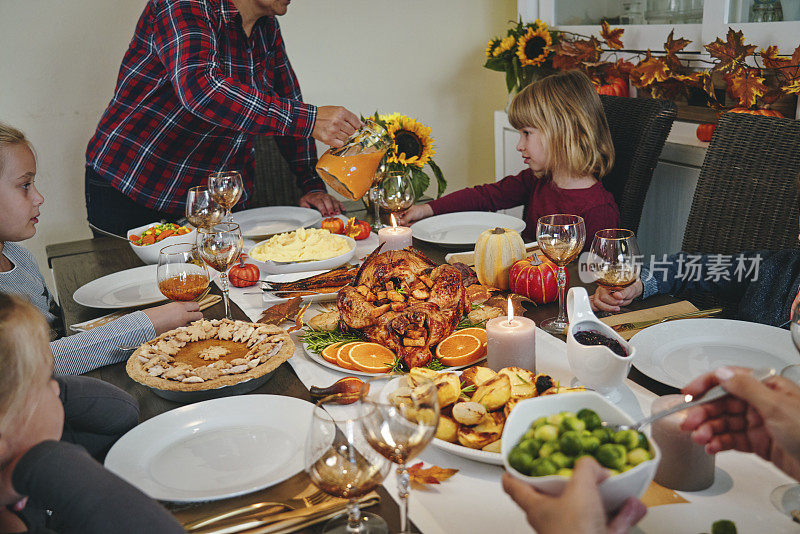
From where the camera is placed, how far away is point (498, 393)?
3.14ft

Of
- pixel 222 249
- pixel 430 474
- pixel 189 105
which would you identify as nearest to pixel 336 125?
pixel 189 105

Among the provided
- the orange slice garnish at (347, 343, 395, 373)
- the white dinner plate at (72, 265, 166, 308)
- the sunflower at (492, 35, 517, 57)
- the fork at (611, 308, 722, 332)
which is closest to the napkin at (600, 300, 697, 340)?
the fork at (611, 308, 722, 332)

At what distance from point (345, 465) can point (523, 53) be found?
275 cm

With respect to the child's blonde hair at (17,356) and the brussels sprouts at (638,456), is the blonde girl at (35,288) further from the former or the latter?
the brussels sprouts at (638,456)

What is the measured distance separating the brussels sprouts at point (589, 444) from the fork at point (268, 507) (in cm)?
34

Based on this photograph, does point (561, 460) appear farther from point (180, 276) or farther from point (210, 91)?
point (210, 91)

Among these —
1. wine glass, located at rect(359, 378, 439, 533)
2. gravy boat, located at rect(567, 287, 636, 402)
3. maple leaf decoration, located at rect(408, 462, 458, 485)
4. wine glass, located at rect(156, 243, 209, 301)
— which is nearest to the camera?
wine glass, located at rect(359, 378, 439, 533)

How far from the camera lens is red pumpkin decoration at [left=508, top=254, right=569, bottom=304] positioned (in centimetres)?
146

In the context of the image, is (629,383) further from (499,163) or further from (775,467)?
(499,163)

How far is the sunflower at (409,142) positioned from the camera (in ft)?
7.41

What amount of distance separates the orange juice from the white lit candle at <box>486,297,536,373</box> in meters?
0.78

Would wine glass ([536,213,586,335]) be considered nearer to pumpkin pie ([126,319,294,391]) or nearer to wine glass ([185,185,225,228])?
pumpkin pie ([126,319,294,391])

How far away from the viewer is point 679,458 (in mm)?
843

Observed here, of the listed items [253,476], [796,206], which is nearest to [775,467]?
[253,476]
